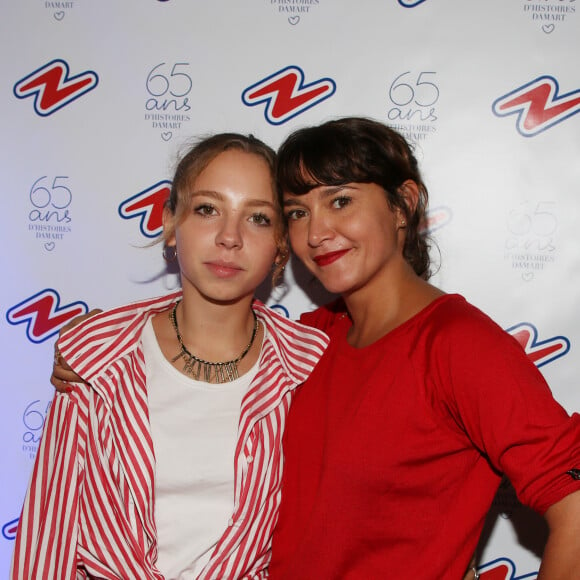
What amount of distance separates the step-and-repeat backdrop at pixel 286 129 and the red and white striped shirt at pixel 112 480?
63cm

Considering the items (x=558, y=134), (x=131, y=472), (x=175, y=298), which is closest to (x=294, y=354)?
(x=175, y=298)

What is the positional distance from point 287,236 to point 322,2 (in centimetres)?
84

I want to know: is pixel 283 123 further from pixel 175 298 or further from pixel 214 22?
pixel 175 298

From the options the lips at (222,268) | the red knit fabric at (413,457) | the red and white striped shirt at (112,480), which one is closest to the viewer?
the red knit fabric at (413,457)

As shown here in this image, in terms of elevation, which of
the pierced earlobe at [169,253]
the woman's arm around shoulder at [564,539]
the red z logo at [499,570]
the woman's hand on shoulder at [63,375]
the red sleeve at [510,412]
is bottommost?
the red z logo at [499,570]

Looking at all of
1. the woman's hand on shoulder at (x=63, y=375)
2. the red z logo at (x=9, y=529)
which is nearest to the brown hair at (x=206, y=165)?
the woman's hand on shoulder at (x=63, y=375)

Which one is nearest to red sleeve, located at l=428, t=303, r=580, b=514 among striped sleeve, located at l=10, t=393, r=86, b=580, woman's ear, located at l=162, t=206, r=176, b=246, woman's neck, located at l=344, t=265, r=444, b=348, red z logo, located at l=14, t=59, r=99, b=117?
woman's neck, located at l=344, t=265, r=444, b=348

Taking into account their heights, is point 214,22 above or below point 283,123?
above

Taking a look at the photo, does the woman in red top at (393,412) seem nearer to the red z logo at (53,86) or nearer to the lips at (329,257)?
the lips at (329,257)

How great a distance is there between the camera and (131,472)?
1316 millimetres

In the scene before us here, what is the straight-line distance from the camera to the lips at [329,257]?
1.45 m

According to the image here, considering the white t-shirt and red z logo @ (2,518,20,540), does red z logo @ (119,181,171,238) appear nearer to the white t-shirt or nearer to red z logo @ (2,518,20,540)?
the white t-shirt

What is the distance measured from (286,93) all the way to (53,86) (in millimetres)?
791

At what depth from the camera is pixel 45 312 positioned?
2.05 metres
